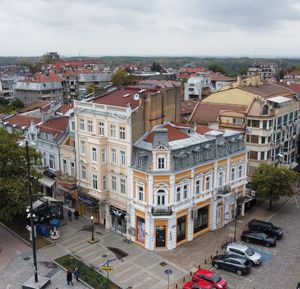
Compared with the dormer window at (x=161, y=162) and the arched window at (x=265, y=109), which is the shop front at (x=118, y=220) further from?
the arched window at (x=265, y=109)

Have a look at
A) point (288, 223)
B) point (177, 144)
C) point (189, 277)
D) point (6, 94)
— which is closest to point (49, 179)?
point (177, 144)

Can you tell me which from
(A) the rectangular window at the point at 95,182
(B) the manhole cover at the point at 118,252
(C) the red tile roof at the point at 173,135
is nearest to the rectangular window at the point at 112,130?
(C) the red tile roof at the point at 173,135

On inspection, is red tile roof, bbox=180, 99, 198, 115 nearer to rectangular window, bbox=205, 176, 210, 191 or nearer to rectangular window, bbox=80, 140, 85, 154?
rectangular window, bbox=80, 140, 85, 154

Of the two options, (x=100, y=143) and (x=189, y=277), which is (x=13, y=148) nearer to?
(x=100, y=143)

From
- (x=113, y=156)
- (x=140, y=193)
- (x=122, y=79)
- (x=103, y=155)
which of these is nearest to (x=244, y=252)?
(x=140, y=193)

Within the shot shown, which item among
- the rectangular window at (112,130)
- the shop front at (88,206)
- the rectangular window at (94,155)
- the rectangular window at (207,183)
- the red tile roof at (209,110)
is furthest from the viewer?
the red tile roof at (209,110)
